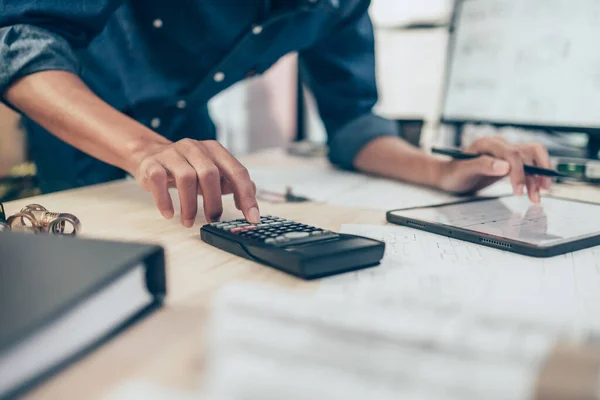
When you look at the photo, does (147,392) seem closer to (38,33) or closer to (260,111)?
(38,33)

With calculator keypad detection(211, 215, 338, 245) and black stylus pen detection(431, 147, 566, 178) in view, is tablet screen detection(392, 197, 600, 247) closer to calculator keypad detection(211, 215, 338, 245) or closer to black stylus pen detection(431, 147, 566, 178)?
black stylus pen detection(431, 147, 566, 178)

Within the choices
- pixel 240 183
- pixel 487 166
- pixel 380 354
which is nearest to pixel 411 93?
pixel 487 166

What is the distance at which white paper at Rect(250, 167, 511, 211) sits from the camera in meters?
0.74

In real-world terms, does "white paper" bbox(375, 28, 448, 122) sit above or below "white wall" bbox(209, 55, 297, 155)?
above

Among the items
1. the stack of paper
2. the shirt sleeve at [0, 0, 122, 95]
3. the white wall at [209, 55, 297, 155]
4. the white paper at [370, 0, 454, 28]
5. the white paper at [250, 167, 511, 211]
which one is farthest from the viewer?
the white wall at [209, 55, 297, 155]

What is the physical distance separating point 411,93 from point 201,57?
0.76 metres

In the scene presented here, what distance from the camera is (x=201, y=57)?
99 centimetres

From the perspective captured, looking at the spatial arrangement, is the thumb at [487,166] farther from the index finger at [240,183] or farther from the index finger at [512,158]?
the index finger at [240,183]

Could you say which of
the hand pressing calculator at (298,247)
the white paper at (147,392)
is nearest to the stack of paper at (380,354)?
the white paper at (147,392)

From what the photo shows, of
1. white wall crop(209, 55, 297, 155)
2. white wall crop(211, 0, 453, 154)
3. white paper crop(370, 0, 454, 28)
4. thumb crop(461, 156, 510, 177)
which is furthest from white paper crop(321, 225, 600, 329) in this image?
white wall crop(209, 55, 297, 155)

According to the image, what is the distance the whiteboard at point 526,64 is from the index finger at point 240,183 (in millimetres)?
675

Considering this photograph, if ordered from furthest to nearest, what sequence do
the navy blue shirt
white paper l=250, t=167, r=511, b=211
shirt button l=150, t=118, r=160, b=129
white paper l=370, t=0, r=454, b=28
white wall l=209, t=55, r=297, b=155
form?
white wall l=209, t=55, r=297, b=155
white paper l=370, t=0, r=454, b=28
shirt button l=150, t=118, r=160, b=129
the navy blue shirt
white paper l=250, t=167, r=511, b=211

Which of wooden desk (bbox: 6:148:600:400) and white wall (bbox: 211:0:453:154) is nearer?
wooden desk (bbox: 6:148:600:400)

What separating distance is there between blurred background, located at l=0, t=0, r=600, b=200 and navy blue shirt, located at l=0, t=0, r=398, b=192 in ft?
0.65
